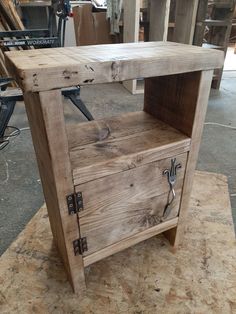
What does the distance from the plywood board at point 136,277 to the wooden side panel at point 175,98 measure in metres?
0.46

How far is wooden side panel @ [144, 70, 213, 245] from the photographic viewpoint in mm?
638

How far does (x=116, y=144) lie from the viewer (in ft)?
2.20

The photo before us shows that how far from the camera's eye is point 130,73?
1.66 feet

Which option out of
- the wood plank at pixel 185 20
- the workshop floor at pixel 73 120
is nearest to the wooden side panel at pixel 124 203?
the workshop floor at pixel 73 120

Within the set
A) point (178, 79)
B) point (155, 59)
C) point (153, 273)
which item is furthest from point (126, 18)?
point (153, 273)

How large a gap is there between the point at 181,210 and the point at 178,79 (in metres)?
0.42

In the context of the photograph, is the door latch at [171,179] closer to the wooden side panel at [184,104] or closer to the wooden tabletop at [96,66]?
the wooden side panel at [184,104]

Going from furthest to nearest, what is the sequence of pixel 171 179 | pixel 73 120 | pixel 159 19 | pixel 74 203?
pixel 159 19
pixel 73 120
pixel 171 179
pixel 74 203

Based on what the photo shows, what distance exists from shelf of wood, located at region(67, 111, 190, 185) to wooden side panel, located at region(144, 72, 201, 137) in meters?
0.03

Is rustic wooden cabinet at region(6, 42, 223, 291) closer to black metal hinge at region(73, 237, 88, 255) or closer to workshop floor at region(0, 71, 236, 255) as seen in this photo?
black metal hinge at region(73, 237, 88, 255)

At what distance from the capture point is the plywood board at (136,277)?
731mm

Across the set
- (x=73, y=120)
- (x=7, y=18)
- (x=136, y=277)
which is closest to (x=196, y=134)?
(x=136, y=277)

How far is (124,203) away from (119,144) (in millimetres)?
163

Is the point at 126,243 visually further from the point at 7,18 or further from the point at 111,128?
the point at 7,18
